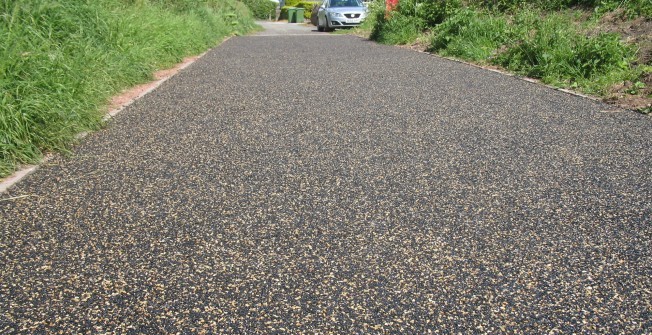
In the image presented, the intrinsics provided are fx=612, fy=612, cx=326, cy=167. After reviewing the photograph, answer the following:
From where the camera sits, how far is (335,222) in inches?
130

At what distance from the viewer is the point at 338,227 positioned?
324 cm

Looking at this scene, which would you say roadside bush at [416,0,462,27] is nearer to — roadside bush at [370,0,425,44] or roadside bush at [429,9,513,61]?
roadside bush at [370,0,425,44]

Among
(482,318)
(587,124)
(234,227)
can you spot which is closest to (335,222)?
(234,227)

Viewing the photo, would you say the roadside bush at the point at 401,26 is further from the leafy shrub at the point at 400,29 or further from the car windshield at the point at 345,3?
the car windshield at the point at 345,3

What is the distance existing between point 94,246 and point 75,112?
2.54 m

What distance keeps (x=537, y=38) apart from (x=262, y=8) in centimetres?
3720

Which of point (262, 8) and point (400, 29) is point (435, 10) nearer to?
point (400, 29)

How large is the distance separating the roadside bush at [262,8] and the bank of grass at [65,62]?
32.6 meters

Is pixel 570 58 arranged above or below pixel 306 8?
above

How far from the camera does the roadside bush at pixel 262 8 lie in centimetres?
4313

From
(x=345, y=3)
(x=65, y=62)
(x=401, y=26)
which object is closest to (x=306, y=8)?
(x=345, y=3)

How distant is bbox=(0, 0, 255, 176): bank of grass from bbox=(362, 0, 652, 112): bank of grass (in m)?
5.59

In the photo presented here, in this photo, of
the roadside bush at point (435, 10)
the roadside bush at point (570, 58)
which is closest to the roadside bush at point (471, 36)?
the roadside bush at point (570, 58)

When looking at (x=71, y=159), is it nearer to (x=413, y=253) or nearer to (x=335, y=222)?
(x=335, y=222)
